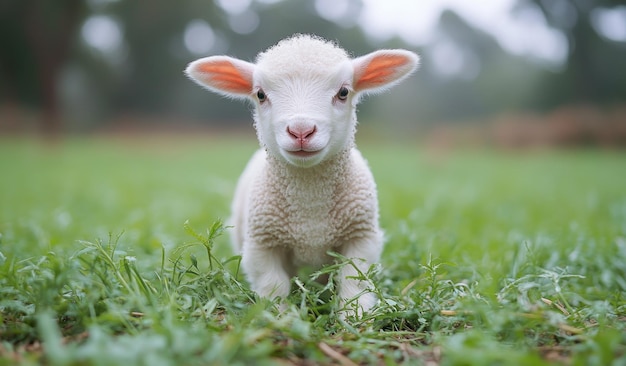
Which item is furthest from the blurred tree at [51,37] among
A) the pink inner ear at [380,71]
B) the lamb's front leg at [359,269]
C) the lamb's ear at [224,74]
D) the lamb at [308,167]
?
the lamb's front leg at [359,269]

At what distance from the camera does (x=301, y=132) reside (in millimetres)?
2562

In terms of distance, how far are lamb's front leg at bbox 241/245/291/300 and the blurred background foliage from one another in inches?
694

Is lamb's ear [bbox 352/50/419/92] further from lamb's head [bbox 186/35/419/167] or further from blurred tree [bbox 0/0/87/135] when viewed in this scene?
blurred tree [bbox 0/0/87/135]

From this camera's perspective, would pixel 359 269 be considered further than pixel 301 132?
Yes

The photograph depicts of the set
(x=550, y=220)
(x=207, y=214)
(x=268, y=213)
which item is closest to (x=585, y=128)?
(x=550, y=220)

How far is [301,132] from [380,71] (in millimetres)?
816

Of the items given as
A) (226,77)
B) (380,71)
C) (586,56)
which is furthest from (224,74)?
(586,56)

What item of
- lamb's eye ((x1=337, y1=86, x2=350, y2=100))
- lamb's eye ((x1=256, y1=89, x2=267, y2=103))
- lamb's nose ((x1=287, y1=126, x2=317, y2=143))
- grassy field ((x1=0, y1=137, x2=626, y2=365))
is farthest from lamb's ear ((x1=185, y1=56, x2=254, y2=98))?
grassy field ((x1=0, y1=137, x2=626, y2=365))

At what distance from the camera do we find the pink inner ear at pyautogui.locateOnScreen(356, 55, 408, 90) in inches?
120

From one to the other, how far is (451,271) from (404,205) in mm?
3010

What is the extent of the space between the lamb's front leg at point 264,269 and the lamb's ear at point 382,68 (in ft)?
3.58

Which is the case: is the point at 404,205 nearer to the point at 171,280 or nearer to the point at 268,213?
the point at 268,213

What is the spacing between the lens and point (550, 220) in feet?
17.7

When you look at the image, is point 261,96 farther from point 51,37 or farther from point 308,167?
point 51,37
